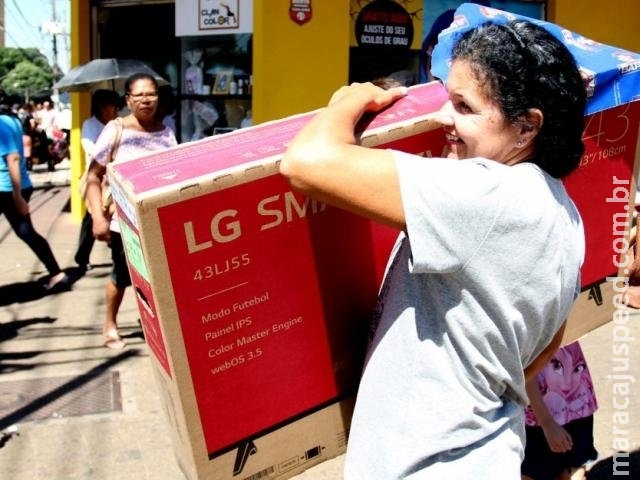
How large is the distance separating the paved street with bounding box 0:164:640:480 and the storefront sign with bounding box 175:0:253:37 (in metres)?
2.90

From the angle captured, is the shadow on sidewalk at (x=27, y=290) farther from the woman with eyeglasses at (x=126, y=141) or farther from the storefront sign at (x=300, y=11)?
the storefront sign at (x=300, y=11)

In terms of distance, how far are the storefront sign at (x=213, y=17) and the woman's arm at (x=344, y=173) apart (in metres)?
6.57

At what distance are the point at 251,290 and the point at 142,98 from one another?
10.8 ft

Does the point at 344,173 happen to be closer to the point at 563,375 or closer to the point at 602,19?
the point at 563,375

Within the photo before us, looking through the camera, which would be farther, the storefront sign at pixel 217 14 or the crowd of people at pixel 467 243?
the storefront sign at pixel 217 14

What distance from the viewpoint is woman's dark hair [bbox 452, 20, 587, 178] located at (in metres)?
1.36

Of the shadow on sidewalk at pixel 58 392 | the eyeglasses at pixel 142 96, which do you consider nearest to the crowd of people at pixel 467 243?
the shadow on sidewalk at pixel 58 392

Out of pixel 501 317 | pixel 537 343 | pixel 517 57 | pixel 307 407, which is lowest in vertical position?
pixel 307 407

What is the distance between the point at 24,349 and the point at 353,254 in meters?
4.09

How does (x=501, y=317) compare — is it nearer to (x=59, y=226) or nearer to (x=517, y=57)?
(x=517, y=57)

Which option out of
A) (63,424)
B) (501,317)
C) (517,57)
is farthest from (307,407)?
(63,424)

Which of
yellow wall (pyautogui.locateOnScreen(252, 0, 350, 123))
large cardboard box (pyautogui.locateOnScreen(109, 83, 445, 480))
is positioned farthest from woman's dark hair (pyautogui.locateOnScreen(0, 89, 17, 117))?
large cardboard box (pyautogui.locateOnScreen(109, 83, 445, 480))

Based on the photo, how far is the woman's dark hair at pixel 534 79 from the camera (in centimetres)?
136

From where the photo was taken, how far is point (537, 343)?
1.56 meters
